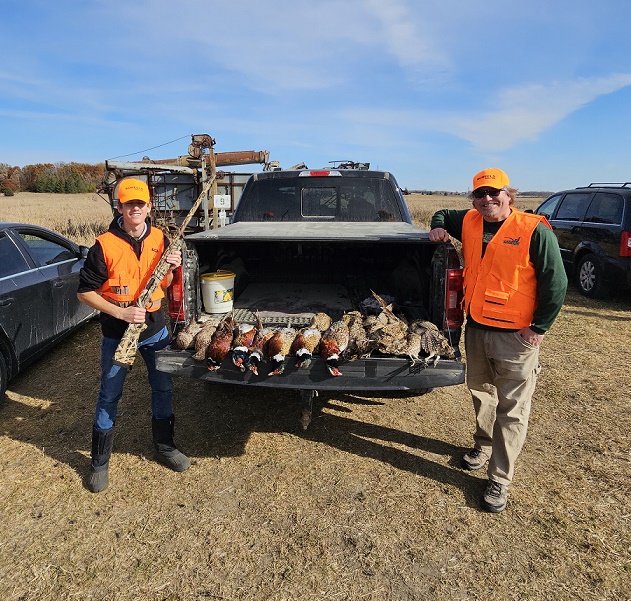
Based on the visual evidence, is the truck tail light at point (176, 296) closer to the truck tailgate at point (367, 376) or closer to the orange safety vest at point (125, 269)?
the orange safety vest at point (125, 269)

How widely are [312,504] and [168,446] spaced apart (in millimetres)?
1180

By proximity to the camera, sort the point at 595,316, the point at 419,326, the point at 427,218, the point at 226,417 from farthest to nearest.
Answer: the point at 427,218 → the point at 595,316 → the point at 226,417 → the point at 419,326

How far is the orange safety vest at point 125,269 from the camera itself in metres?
3.04

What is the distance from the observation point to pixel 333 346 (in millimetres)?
3100

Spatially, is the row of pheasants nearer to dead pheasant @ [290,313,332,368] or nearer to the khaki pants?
dead pheasant @ [290,313,332,368]

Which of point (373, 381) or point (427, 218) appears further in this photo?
point (427, 218)

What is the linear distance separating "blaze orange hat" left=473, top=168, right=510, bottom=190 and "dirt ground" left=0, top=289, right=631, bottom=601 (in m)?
2.07

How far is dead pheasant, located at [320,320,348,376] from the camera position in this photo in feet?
10.0

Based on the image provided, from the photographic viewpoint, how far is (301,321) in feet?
12.7

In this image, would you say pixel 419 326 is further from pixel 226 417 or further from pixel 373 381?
pixel 226 417

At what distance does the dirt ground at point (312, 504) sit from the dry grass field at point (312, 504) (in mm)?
12

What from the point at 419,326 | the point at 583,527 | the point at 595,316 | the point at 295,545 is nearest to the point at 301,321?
the point at 419,326

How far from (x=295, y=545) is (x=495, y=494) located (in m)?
1.35

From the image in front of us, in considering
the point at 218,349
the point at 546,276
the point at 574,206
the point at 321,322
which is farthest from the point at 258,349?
the point at 574,206
